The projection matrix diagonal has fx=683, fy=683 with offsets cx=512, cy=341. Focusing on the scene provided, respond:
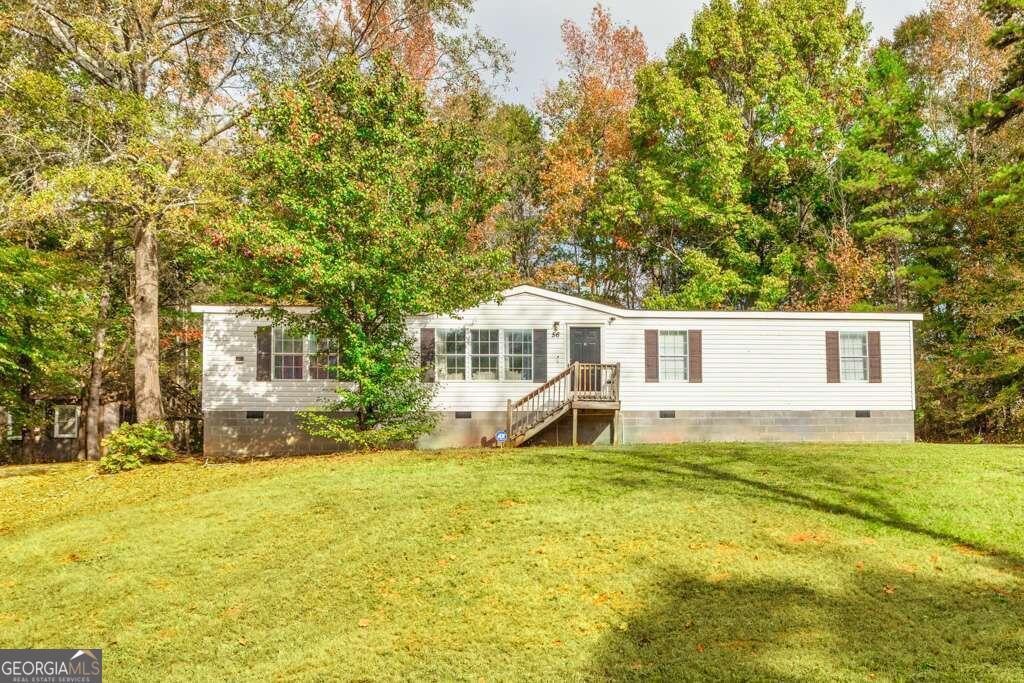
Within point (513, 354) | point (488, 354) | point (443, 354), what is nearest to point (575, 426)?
point (513, 354)

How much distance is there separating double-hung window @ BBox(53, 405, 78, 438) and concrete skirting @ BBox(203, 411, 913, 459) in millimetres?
11970

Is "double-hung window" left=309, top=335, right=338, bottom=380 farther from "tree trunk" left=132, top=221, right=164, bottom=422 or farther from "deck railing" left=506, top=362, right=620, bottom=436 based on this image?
"deck railing" left=506, top=362, right=620, bottom=436

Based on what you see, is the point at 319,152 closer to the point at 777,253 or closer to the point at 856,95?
the point at 777,253

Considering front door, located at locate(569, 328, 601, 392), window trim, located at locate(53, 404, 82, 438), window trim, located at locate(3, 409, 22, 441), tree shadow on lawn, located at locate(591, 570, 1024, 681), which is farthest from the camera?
window trim, located at locate(53, 404, 82, 438)

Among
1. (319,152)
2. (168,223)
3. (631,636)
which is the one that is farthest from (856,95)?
(631,636)

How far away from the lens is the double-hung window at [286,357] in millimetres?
17188

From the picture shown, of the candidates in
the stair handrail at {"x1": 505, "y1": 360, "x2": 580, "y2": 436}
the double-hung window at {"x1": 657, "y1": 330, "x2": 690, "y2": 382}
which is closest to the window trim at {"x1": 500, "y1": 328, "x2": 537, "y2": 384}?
the stair handrail at {"x1": 505, "y1": 360, "x2": 580, "y2": 436}

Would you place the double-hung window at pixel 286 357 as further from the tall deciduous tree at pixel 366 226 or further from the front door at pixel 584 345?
the front door at pixel 584 345

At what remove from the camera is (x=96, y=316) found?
70.0ft

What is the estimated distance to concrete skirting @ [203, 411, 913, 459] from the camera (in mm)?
17047

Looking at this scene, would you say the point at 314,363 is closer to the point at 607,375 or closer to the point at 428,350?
the point at 428,350

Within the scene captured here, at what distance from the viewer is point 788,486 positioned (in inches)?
370

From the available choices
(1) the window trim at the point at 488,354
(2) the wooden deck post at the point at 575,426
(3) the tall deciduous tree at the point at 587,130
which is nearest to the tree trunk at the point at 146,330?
(1) the window trim at the point at 488,354

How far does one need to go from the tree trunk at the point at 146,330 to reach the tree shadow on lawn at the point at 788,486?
11.0 meters
